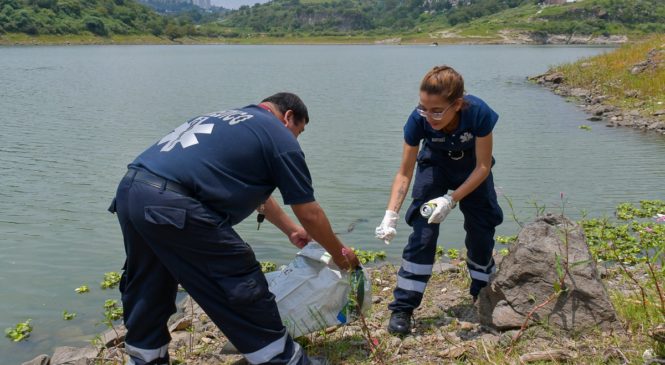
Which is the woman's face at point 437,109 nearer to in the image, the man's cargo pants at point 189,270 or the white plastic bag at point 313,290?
the white plastic bag at point 313,290

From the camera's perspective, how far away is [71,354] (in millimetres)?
5684

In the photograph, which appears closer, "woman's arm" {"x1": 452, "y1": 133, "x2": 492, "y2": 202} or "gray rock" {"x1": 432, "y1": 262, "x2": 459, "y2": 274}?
"woman's arm" {"x1": 452, "y1": 133, "x2": 492, "y2": 202}

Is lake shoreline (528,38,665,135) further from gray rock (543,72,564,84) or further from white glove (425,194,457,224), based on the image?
white glove (425,194,457,224)

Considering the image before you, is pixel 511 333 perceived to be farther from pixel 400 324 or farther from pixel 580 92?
pixel 580 92

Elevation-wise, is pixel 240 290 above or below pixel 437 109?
below

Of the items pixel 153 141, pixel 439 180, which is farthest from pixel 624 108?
pixel 439 180

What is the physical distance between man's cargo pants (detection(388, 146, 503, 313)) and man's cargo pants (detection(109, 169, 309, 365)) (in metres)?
1.35

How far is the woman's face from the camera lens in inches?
180

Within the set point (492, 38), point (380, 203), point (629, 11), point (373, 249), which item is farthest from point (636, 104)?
point (629, 11)

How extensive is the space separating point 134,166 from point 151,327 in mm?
1068

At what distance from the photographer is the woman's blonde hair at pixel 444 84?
4.54m

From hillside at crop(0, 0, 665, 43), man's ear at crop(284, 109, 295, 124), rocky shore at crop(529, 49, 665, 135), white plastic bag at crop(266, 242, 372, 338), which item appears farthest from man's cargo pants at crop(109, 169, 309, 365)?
hillside at crop(0, 0, 665, 43)

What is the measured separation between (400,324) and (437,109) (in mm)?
1696

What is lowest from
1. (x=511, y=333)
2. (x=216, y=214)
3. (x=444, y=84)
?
(x=511, y=333)
